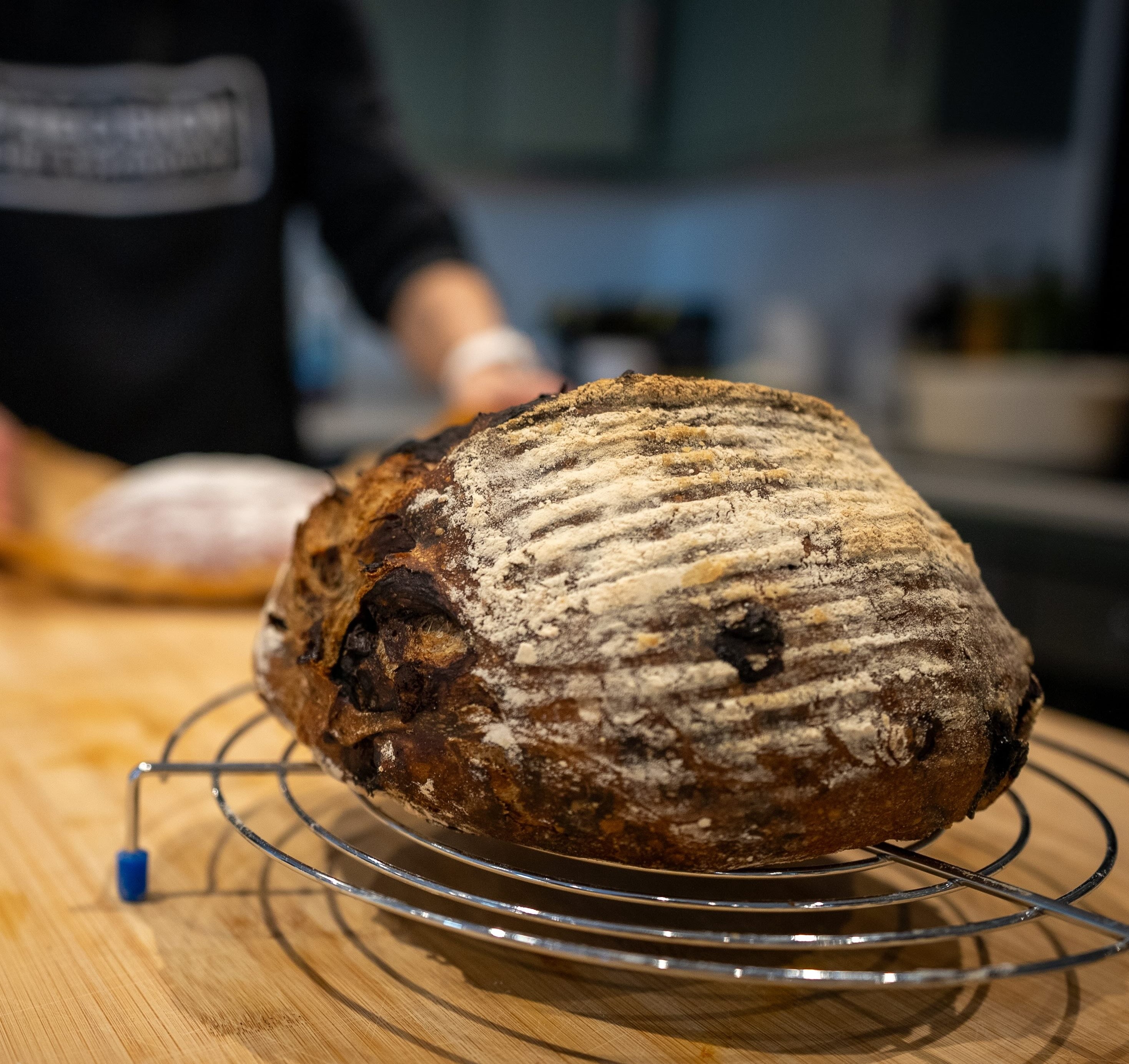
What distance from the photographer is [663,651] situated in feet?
1.55

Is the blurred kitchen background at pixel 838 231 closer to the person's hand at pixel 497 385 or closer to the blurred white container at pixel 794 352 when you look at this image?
the blurred white container at pixel 794 352

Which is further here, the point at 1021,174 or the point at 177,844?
the point at 1021,174

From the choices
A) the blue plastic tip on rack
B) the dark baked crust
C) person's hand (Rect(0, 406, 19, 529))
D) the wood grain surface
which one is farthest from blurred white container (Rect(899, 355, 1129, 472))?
the blue plastic tip on rack

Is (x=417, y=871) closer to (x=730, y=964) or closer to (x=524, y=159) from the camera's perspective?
(x=730, y=964)

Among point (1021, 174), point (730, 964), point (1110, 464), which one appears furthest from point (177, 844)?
point (1021, 174)

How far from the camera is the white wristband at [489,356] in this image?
154 cm

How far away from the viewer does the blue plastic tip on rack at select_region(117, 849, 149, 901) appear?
1.91 feet

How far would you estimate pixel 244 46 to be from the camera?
5.47ft

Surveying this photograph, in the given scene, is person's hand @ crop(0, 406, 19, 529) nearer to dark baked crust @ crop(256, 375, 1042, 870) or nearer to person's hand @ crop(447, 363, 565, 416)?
person's hand @ crop(447, 363, 565, 416)

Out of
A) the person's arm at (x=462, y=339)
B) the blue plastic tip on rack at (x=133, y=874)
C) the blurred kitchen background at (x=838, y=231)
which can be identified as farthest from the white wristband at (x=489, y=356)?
the blue plastic tip on rack at (x=133, y=874)

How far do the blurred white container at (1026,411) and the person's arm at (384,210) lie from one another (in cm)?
96

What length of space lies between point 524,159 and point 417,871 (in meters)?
3.02

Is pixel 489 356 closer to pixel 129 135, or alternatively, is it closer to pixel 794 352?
pixel 129 135

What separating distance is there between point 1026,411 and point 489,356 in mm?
1092
